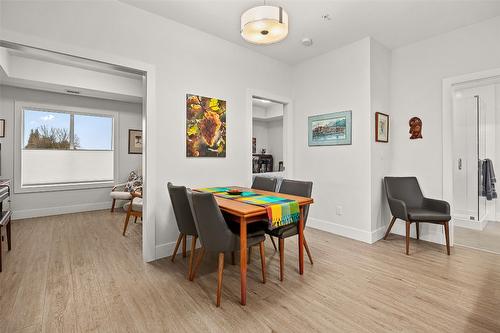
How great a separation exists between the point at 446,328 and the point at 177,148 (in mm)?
2899

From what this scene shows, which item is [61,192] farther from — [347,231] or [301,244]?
[347,231]

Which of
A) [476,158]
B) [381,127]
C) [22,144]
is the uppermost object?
[381,127]

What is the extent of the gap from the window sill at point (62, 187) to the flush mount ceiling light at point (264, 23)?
16.1ft

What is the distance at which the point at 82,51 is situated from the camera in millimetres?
2334

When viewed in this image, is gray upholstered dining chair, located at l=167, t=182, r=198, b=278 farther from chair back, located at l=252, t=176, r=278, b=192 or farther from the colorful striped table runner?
chair back, located at l=252, t=176, r=278, b=192

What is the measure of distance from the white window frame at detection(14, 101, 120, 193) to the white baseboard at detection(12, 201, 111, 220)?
0.37 meters

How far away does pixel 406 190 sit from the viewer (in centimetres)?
347

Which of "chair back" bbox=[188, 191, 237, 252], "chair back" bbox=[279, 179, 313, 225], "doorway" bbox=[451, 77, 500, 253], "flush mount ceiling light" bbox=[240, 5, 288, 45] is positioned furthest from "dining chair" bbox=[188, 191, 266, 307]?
"doorway" bbox=[451, 77, 500, 253]

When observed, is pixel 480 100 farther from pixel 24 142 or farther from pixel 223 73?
pixel 24 142

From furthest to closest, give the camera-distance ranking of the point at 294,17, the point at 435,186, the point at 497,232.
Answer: the point at 497,232 < the point at 435,186 < the point at 294,17

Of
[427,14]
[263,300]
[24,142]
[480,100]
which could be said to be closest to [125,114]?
[24,142]

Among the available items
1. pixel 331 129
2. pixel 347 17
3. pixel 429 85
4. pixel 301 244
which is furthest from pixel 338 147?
pixel 301 244

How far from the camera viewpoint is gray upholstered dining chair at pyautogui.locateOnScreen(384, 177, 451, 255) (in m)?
2.93

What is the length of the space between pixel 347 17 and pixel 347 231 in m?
2.83
